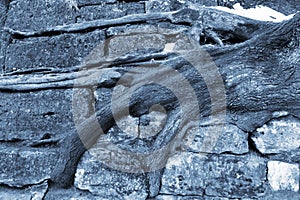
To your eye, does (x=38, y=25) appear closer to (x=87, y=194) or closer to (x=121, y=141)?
(x=121, y=141)

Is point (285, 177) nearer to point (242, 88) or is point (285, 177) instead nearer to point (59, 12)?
point (242, 88)

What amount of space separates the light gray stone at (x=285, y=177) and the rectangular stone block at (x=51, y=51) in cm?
Answer: 97

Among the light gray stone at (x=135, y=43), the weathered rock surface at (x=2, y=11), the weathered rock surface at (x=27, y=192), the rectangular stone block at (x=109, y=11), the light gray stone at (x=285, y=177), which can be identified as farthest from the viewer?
the weathered rock surface at (x=2, y=11)

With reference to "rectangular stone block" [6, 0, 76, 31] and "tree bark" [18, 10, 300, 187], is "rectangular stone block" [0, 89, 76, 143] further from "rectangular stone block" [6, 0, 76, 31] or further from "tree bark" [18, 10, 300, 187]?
"rectangular stone block" [6, 0, 76, 31]

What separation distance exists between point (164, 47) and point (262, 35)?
43cm

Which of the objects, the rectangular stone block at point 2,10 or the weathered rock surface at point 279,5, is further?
the rectangular stone block at point 2,10

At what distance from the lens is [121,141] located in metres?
1.47

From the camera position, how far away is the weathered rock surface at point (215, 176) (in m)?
1.37

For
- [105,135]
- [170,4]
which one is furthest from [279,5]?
[105,135]

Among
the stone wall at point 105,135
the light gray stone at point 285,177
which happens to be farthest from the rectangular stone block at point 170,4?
the light gray stone at point 285,177

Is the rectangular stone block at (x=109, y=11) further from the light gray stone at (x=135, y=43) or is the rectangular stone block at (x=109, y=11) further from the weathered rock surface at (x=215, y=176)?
the weathered rock surface at (x=215, y=176)

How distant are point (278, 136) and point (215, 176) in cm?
30

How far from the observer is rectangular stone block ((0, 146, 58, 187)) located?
149 cm

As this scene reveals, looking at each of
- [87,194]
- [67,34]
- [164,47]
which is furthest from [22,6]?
[87,194]
